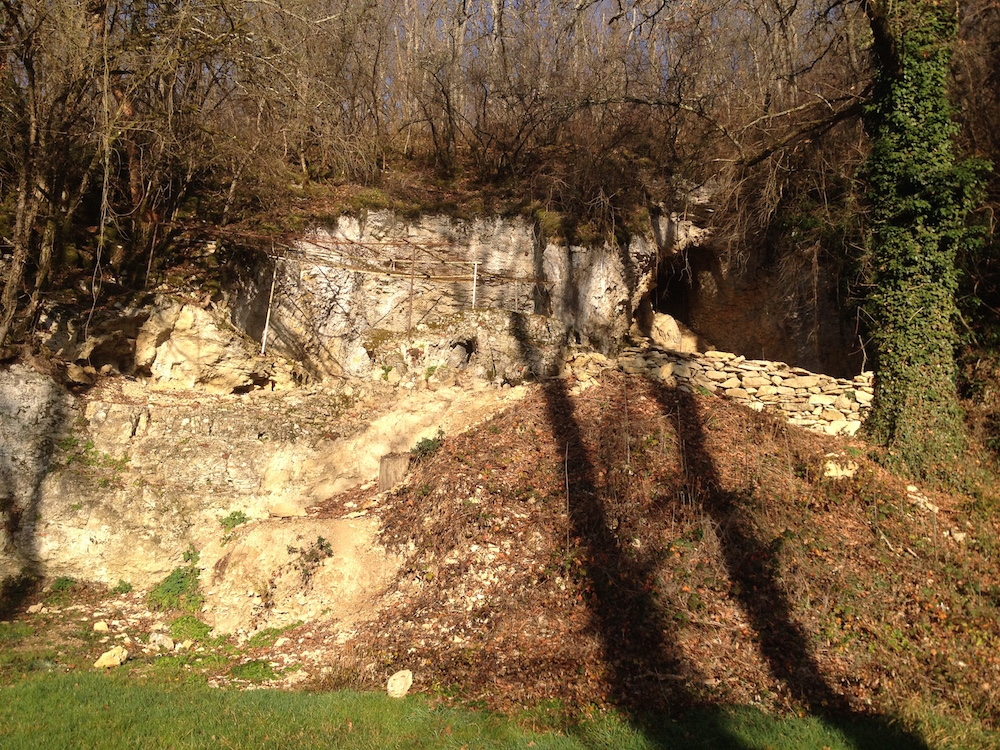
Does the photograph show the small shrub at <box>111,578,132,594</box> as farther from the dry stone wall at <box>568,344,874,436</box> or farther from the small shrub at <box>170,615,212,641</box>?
the dry stone wall at <box>568,344,874,436</box>

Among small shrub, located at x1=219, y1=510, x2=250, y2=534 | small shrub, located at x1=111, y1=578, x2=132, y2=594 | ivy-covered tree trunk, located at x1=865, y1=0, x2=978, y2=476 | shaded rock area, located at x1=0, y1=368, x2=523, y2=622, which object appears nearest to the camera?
small shrub, located at x1=111, y1=578, x2=132, y2=594

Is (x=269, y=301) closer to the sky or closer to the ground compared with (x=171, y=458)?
closer to the sky

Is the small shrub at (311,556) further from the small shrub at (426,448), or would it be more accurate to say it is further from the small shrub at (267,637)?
the small shrub at (426,448)

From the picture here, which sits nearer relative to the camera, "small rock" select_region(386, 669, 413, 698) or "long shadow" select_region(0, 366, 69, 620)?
"small rock" select_region(386, 669, 413, 698)

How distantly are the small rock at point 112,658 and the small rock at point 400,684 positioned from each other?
3.04m

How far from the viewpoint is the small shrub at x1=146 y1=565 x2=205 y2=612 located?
340 inches

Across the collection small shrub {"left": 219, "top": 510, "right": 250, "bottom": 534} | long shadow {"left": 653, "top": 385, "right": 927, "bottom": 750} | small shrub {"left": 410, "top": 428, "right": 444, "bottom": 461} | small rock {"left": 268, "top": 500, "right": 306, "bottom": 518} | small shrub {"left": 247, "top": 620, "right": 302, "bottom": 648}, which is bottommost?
small shrub {"left": 247, "top": 620, "right": 302, "bottom": 648}

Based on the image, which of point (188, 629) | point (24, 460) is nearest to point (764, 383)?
point (188, 629)

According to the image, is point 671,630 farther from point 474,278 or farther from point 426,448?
point 474,278

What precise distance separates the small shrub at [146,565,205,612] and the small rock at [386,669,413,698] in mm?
3286

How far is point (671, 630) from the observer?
702 cm

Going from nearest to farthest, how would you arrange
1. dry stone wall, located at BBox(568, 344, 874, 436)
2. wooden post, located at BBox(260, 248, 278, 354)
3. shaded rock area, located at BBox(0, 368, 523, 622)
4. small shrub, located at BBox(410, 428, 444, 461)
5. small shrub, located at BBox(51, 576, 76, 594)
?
1. small shrub, located at BBox(51, 576, 76, 594)
2. shaded rock area, located at BBox(0, 368, 523, 622)
3. small shrub, located at BBox(410, 428, 444, 461)
4. dry stone wall, located at BBox(568, 344, 874, 436)
5. wooden post, located at BBox(260, 248, 278, 354)

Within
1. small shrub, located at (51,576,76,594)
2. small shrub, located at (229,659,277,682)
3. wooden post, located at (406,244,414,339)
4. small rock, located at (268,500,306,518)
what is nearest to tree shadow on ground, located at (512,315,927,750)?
small shrub, located at (229,659,277,682)

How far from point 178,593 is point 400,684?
388cm
